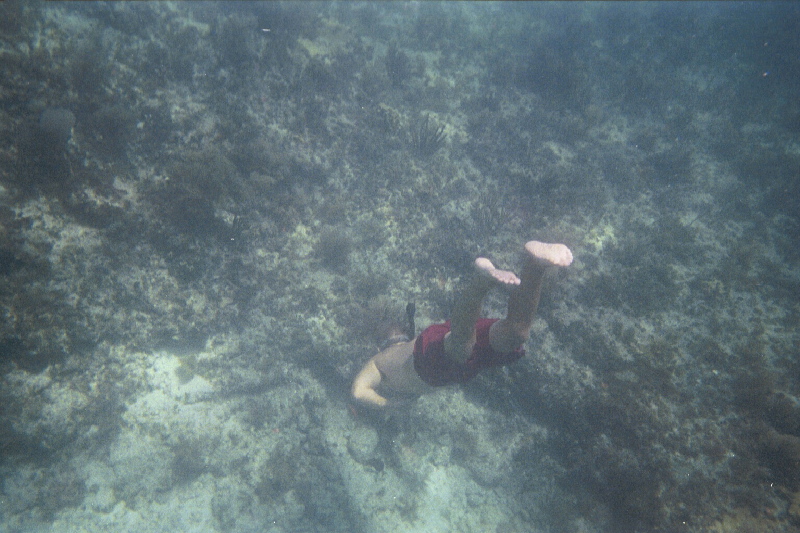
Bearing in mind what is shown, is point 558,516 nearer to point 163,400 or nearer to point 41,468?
point 163,400

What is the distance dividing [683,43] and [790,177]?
7353mm

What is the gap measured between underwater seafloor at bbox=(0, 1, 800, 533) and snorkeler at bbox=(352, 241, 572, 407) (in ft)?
4.26

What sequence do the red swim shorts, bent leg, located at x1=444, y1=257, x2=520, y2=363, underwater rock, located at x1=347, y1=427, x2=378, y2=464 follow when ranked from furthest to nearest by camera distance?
underwater rock, located at x1=347, y1=427, x2=378, y2=464 → the red swim shorts → bent leg, located at x1=444, y1=257, x2=520, y2=363

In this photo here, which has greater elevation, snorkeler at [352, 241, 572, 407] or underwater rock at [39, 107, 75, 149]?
underwater rock at [39, 107, 75, 149]

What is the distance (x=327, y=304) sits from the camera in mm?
6012

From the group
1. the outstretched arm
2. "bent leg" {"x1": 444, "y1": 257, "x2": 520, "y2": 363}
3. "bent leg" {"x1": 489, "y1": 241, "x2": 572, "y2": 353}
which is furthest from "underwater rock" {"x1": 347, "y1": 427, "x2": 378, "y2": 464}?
"bent leg" {"x1": 489, "y1": 241, "x2": 572, "y2": 353}

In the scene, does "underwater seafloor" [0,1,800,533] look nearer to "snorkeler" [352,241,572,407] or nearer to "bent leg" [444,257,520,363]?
"snorkeler" [352,241,572,407]

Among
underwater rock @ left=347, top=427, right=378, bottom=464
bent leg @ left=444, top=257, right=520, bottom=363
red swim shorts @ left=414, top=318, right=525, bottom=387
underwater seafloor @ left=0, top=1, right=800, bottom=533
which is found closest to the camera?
bent leg @ left=444, top=257, right=520, bottom=363

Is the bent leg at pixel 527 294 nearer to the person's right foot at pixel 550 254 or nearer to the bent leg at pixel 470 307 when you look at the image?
the person's right foot at pixel 550 254

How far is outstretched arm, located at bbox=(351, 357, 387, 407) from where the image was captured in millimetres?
5469

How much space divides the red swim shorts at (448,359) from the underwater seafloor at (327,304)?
1.83 meters

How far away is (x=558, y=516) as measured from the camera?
5.26 metres

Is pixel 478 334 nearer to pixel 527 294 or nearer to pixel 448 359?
pixel 448 359

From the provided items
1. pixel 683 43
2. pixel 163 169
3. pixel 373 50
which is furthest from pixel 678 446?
pixel 683 43
